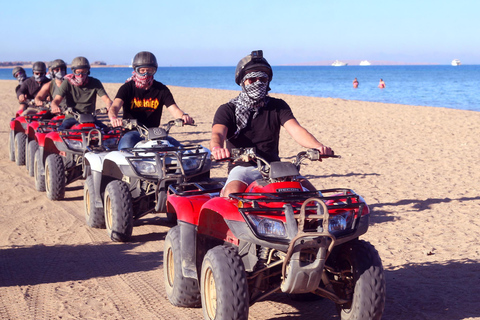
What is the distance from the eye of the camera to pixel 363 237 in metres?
6.97

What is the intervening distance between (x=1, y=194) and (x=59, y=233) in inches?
116

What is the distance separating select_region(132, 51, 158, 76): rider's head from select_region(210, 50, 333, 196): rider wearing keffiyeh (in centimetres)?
303

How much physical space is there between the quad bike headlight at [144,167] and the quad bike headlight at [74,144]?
2.42m

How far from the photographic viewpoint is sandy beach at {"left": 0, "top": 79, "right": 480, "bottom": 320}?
16.0 feet

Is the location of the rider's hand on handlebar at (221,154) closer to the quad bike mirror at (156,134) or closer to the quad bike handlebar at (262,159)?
the quad bike handlebar at (262,159)

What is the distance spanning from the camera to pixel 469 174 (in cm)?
1081

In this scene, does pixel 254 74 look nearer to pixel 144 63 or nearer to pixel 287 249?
pixel 287 249

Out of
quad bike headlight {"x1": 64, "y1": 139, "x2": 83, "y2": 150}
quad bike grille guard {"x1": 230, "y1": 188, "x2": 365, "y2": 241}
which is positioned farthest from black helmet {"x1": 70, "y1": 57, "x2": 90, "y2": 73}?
quad bike grille guard {"x1": 230, "y1": 188, "x2": 365, "y2": 241}

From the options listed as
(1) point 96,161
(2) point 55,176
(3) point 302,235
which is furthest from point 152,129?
(3) point 302,235

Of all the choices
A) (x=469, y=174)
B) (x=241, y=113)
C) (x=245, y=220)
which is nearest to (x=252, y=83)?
(x=241, y=113)

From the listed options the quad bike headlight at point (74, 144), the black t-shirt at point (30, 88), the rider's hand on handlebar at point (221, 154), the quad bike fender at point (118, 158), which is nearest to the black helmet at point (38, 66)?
the black t-shirt at point (30, 88)

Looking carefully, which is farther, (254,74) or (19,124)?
(19,124)

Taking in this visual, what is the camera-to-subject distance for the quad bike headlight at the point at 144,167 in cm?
668

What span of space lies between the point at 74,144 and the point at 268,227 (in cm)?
568
